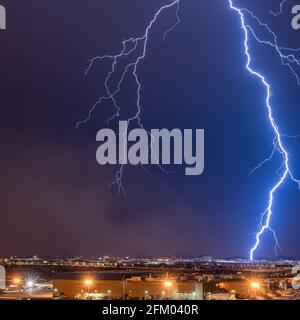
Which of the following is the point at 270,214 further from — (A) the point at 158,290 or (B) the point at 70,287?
(B) the point at 70,287

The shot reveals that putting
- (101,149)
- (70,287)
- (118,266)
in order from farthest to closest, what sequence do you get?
(118,266), (70,287), (101,149)
